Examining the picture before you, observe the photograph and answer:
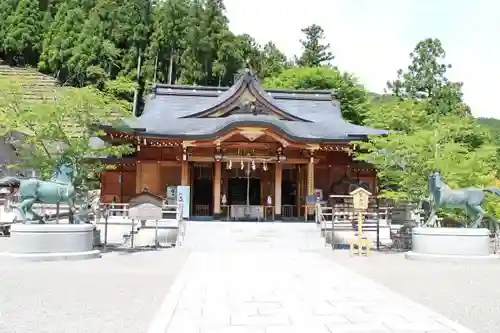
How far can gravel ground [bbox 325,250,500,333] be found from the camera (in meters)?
6.66

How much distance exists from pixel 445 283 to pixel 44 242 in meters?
8.54

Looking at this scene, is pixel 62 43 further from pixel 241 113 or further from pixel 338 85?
pixel 241 113

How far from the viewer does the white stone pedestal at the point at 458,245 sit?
12.3 meters

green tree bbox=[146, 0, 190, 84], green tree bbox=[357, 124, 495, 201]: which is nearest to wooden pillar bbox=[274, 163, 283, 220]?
green tree bbox=[357, 124, 495, 201]

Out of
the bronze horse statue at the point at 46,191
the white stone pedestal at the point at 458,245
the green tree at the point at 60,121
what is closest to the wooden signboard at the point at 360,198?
the white stone pedestal at the point at 458,245

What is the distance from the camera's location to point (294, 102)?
2997cm

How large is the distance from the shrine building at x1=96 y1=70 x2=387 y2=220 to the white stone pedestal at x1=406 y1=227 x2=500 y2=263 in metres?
9.93

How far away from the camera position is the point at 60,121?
14.0 metres

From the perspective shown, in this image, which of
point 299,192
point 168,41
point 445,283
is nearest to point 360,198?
point 445,283

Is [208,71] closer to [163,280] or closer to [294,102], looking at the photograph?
[294,102]

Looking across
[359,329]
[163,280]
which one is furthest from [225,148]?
[359,329]

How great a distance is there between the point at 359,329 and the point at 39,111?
1072cm

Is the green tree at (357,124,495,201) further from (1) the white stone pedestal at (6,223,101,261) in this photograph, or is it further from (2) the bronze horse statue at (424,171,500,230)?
(1) the white stone pedestal at (6,223,101,261)

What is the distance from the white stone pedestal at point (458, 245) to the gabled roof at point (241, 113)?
32.9ft
